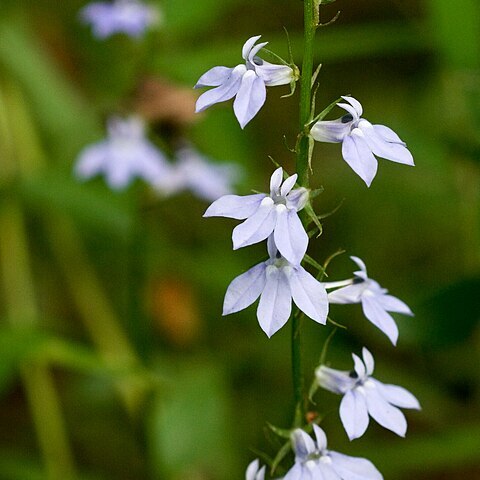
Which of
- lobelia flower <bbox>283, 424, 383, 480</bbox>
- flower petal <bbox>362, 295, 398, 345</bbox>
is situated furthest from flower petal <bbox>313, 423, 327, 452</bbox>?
flower petal <bbox>362, 295, 398, 345</bbox>

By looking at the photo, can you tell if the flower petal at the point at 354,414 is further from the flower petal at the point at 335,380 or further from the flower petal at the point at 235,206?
the flower petal at the point at 235,206

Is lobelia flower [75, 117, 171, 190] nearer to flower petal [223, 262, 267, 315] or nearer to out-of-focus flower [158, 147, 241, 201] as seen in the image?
out-of-focus flower [158, 147, 241, 201]

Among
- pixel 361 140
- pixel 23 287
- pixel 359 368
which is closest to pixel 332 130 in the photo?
pixel 361 140

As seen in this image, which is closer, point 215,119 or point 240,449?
point 240,449

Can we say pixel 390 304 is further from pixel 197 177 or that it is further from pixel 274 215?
pixel 197 177

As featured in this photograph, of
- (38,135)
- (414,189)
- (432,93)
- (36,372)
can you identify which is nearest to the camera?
(36,372)

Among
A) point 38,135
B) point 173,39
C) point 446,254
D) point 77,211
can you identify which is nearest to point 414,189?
point 446,254

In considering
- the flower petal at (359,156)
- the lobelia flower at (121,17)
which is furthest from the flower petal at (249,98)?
the lobelia flower at (121,17)

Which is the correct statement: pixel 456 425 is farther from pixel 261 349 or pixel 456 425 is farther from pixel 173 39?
pixel 173 39
